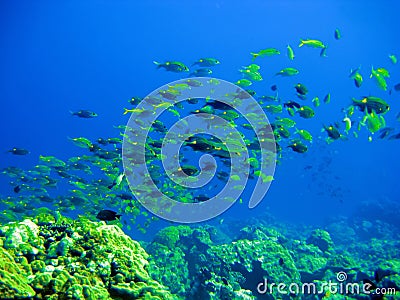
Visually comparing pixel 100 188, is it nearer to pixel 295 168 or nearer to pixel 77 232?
pixel 77 232

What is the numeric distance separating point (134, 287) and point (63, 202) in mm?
6148

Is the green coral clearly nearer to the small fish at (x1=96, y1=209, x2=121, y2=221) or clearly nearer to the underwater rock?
the underwater rock

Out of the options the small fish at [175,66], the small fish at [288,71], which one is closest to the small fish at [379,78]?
the small fish at [288,71]

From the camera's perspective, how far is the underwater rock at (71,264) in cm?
303

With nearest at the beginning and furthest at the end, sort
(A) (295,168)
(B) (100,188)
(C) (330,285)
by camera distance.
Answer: (C) (330,285)
(B) (100,188)
(A) (295,168)

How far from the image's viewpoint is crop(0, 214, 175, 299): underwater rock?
3.03 metres

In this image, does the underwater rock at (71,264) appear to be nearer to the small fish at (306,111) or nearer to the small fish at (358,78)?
the small fish at (306,111)

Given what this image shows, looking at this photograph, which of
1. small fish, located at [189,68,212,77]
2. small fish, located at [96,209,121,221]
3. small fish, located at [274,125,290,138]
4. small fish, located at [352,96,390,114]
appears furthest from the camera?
small fish, located at [189,68,212,77]

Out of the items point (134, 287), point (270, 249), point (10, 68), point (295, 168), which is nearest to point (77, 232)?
point (134, 287)

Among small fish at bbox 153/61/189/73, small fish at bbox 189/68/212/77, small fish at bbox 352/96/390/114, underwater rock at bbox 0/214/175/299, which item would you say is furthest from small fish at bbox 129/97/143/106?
small fish at bbox 352/96/390/114

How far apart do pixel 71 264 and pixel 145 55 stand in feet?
504

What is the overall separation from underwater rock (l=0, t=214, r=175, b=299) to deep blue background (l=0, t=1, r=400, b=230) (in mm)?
84461

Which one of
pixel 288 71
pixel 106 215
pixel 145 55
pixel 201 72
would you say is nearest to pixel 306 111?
pixel 288 71

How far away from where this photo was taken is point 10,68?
14775cm
